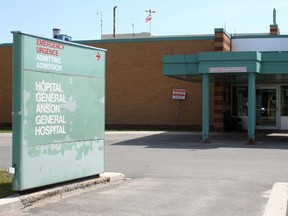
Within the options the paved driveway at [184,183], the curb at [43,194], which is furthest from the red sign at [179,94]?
the curb at [43,194]

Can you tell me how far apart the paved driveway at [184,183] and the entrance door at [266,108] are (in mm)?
11302

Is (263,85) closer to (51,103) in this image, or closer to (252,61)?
(252,61)

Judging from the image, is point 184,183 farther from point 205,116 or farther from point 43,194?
point 205,116

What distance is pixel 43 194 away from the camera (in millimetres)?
8016

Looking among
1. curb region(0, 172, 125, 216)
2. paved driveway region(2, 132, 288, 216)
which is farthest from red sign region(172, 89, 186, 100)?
curb region(0, 172, 125, 216)

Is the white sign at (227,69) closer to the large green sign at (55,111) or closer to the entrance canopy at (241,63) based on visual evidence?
the entrance canopy at (241,63)

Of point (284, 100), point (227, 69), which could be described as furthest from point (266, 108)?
point (227, 69)

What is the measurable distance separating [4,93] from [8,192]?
2563 centimetres

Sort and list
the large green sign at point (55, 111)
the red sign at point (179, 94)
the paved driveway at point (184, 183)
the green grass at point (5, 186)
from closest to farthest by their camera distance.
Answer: the paved driveway at point (184, 183) < the large green sign at point (55, 111) < the green grass at point (5, 186) < the red sign at point (179, 94)

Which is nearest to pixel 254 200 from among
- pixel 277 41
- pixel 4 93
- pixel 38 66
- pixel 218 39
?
pixel 38 66

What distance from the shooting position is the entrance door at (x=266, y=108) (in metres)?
28.8

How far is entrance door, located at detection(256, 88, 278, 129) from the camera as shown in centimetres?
2878

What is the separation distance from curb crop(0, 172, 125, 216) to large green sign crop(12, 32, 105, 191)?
0.16 meters

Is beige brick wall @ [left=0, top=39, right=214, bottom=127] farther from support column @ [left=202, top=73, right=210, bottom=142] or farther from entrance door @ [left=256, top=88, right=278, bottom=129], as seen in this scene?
support column @ [left=202, top=73, right=210, bottom=142]
